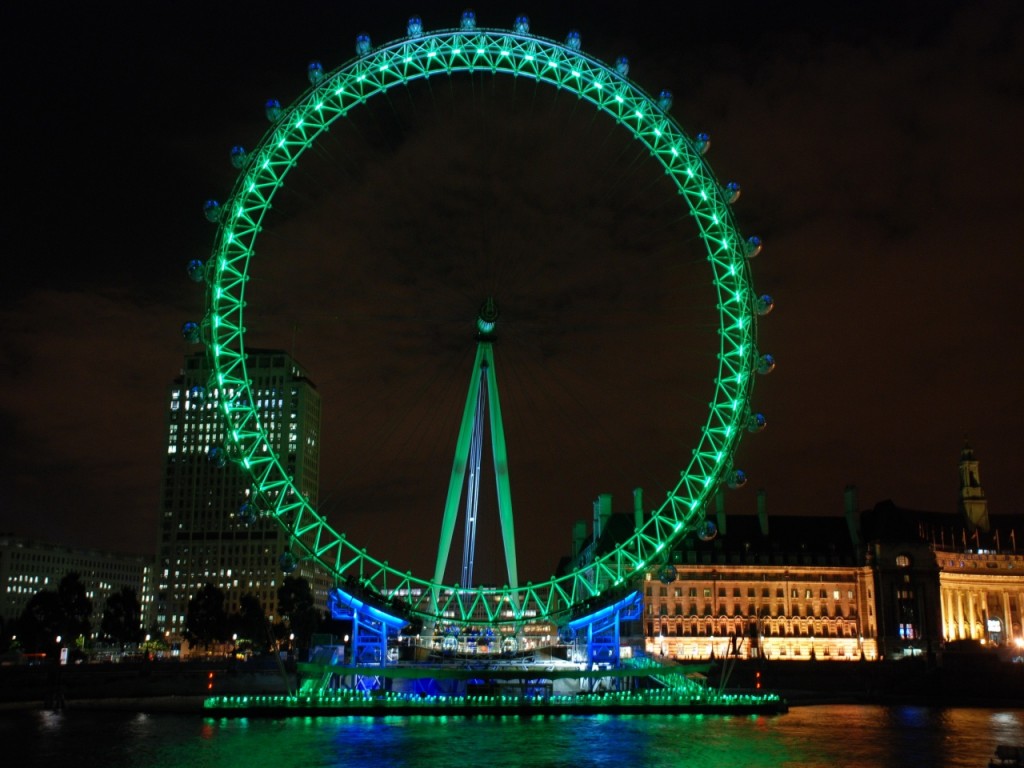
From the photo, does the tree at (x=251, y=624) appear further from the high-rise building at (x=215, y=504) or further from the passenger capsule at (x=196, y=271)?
the passenger capsule at (x=196, y=271)

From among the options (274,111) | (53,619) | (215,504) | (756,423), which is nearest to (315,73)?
(274,111)

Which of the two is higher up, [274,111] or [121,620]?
[274,111]

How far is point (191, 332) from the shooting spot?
5278cm

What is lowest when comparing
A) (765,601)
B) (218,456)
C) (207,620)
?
(207,620)

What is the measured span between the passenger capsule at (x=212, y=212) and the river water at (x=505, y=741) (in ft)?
77.3

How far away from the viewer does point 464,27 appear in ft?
173

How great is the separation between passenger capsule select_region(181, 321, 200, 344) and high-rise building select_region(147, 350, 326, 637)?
439ft

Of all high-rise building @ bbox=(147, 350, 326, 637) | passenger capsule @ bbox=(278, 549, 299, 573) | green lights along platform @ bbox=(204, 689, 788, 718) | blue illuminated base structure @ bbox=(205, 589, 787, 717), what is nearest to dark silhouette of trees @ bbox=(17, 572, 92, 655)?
blue illuminated base structure @ bbox=(205, 589, 787, 717)

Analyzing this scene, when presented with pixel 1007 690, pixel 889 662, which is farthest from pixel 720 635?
pixel 1007 690

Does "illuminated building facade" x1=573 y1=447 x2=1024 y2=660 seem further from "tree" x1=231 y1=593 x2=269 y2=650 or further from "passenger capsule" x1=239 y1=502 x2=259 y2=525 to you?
"passenger capsule" x1=239 y1=502 x2=259 y2=525

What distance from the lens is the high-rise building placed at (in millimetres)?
188000

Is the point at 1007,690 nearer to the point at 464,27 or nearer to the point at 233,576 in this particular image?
the point at 464,27

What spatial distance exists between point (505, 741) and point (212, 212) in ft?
90.4

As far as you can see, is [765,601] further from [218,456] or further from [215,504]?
[215,504]
